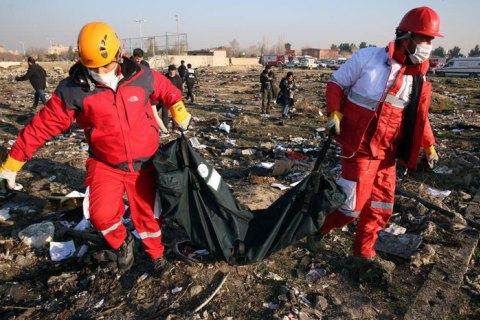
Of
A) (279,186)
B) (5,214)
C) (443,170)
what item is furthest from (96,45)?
(443,170)

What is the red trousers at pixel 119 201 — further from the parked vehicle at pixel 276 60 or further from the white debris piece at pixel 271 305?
the parked vehicle at pixel 276 60

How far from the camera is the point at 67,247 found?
3.59 m

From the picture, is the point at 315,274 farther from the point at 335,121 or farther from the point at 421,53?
the point at 421,53

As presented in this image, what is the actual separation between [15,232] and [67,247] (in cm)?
71

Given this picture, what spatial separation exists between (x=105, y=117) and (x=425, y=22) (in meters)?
2.27

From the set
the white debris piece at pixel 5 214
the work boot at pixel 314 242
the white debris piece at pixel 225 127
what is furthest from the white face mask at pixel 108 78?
the white debris piece at pixel 225 127

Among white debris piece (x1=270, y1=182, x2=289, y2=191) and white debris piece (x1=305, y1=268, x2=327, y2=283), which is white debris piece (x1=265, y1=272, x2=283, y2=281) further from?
white debris piece (x1=270, y1=182, x2=289, y2=191)

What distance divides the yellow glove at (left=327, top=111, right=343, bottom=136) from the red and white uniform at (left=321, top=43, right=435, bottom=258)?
0.06 meters

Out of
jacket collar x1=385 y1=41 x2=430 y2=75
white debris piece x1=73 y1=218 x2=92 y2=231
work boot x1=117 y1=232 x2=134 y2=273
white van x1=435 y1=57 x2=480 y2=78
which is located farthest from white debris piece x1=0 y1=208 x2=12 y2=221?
white van x1=435 y1=57 x2=480 y2=78

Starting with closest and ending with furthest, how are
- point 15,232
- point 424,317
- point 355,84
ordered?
point 424,317 → point 355,84 → point 15,232

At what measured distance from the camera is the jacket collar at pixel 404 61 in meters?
2.67

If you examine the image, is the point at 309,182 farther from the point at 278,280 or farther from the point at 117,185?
the point at 117,185

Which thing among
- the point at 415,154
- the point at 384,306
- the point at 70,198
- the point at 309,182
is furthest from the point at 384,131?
the point at 70,198

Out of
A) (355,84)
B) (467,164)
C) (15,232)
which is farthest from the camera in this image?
(467,164)
